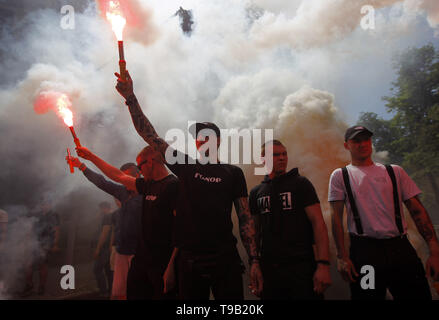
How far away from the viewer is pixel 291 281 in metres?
2.54

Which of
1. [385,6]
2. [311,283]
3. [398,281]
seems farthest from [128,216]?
[385,6]

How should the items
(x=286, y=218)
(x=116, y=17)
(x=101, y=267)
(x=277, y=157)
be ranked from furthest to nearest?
1. (x=101, y=267)
2. (x=116, y=17)
3. (x=277, y=157)
4. (x=286, y=218)

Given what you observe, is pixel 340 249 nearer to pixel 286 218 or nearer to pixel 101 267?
pixel 286 218

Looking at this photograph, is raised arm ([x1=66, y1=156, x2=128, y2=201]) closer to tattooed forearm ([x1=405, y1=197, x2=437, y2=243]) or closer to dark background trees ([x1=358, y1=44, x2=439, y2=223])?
tattooed forearm ([x1=405, y1=197, x2=437, y2=243])

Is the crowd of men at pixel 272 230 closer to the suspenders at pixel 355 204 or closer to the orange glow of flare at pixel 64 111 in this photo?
the suspenders at pixel 355 204

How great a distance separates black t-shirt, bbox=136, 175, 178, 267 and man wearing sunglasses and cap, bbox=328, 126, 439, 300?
5.44 ft

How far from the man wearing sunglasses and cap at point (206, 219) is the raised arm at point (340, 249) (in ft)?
2.52

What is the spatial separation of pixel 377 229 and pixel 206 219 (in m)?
1.54

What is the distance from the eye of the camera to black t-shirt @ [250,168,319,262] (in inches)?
103

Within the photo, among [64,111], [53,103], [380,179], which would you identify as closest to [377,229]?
[380,179]

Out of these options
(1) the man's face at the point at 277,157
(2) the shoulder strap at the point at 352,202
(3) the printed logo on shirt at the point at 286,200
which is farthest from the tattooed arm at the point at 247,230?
(2) the shoulder strap at the point at 352,202

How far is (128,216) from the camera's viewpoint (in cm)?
412

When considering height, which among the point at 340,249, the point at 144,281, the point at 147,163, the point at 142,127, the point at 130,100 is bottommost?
the point at 144,281

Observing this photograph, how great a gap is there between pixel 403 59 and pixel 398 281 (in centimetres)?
823
